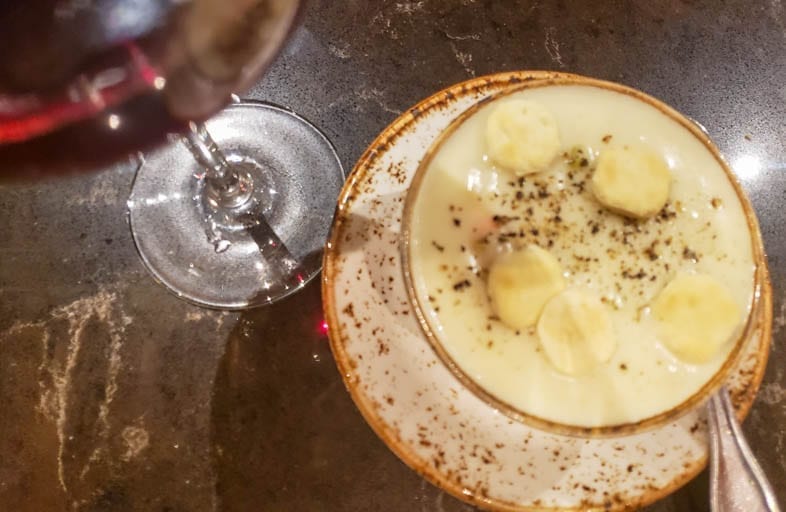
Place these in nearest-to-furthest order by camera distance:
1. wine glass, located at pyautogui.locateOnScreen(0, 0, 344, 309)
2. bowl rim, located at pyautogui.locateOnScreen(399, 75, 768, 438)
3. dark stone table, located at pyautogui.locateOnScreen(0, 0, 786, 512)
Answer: wine glass, located at pyautogui.locateOnScreen(0, 0, 344, 309) < bowl rim, located at pyautogui.locateOnScreen(399, 75, 768, 438) < dark stone table, located at pyautogui.locateOnScreen(0, 0, 786, 512)

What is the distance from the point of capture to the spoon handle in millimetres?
669

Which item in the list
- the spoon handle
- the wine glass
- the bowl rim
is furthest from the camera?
the spoon handle

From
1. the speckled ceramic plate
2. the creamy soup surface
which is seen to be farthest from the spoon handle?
the creamy soup surface

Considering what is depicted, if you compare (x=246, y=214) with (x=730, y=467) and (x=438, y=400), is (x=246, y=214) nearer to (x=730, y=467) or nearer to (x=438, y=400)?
(x=438, y=400)

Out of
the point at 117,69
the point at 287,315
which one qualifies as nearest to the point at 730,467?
the point at 287,315

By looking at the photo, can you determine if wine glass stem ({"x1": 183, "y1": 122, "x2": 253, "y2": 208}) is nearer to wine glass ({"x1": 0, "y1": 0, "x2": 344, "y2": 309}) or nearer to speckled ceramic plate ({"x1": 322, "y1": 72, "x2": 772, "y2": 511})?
speckled ceramic plate ({"x1": 322, "y1": 72, "x2": 772, "y2": 511})

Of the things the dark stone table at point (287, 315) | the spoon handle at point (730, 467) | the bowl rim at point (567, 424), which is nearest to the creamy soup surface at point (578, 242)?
the bowl rim at point (567, 424)

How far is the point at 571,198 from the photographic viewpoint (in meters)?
0.64

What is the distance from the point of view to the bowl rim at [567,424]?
565mm

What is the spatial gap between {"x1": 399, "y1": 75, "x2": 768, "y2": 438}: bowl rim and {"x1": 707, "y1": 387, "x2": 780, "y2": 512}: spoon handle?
0.09 meters

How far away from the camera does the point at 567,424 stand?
56 cm

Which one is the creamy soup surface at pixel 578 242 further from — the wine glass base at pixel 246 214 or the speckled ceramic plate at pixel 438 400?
the wine glass base at pixel 246 214

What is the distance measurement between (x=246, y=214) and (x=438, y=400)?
15.1 inches

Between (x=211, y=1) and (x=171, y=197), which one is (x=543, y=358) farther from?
(x=171, y=197)
